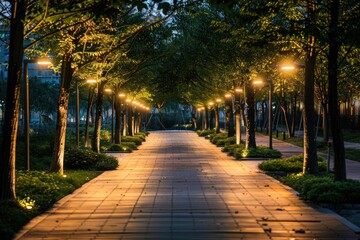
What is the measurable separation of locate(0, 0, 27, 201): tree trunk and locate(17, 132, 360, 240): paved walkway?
1.11 metres

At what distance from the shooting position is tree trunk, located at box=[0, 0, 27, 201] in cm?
1277

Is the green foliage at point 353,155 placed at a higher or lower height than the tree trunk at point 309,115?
lower

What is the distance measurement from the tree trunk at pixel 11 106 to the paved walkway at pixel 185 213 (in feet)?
3.63

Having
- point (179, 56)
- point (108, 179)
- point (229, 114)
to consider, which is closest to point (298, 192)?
point (108, 179)

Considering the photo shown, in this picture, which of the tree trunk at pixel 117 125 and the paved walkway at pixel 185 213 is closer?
the paved walkway at pixel 185 213

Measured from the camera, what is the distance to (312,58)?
736 inches

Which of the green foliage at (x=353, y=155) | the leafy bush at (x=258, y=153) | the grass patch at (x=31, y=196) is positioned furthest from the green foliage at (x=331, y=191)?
the green foliage at (x=353, y=155)

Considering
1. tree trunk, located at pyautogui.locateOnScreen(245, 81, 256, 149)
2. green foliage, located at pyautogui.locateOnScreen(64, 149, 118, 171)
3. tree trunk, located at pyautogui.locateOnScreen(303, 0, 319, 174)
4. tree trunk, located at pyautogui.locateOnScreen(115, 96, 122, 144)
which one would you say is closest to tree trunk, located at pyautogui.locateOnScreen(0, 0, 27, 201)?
tree trunk, located at pyautogui.locateOnScreen(303, 0, 319, 174)

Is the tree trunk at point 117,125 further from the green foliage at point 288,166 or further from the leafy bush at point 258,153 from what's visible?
the green foliage at point 288,166

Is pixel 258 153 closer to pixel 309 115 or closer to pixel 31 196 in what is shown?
pixel 309 115

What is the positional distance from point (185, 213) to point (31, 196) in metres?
3.78

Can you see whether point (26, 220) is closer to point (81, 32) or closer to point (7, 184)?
point (7, 184)

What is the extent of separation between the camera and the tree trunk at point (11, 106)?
41.9ft

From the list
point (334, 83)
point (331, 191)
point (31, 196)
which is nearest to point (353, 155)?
point (334, 83)
